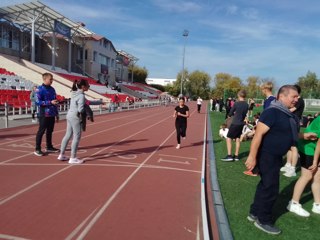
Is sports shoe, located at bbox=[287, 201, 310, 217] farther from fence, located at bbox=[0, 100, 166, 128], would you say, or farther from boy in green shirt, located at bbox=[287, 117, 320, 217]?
fence, located at bbox=[0, 100, 166, 128]

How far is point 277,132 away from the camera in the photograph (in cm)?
430

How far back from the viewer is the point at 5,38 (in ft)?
116

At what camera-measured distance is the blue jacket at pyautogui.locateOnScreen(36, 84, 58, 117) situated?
8188 millimetres

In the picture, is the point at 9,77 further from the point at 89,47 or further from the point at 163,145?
the point at 89,47

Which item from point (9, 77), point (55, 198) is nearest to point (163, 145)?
point (55, 198)

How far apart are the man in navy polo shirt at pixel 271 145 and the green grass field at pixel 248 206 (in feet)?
0.69

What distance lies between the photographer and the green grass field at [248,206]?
4.37 m

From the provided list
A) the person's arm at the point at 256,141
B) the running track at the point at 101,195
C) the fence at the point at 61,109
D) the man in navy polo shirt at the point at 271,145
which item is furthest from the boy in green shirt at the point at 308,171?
the fence at the point at 61,109

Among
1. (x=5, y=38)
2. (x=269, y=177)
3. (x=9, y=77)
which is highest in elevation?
(x=5, y=38)

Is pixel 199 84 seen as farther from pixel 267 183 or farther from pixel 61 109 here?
pixel 267 183

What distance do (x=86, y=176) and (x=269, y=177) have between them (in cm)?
361

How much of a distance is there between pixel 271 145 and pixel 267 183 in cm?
51

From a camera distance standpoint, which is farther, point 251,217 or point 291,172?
point 291,172

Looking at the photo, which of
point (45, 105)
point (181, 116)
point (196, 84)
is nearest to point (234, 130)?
point (181, 116)
